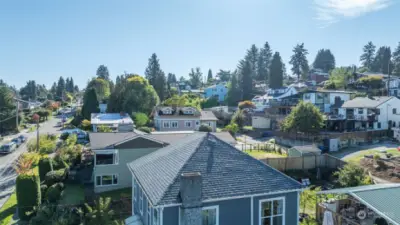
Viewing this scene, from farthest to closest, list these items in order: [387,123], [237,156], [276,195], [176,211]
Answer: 1. [387,123]
2. [237,156]
3. [276,195]
4. [176,211]

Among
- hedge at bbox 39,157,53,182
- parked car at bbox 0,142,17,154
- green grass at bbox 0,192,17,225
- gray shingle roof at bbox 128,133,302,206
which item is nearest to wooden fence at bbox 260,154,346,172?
gray shingle roof at bbox 128,133,302,206

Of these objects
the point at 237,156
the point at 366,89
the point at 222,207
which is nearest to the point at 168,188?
the point at 222,207

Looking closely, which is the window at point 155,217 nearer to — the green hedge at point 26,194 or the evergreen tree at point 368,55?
the green hedge at point 26,194

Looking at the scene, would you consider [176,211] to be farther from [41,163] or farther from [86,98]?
[86,98]

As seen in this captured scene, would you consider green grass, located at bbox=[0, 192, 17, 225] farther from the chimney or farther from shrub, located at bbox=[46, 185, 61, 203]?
the chimney

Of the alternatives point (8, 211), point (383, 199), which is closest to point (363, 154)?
point (383, 199)

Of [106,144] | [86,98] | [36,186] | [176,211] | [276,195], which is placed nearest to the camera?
[176,211]

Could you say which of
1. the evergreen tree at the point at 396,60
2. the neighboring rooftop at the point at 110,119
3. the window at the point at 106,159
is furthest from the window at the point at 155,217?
the evergreen tree at the point at 396,60

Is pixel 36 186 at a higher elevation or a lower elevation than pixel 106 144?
lower
